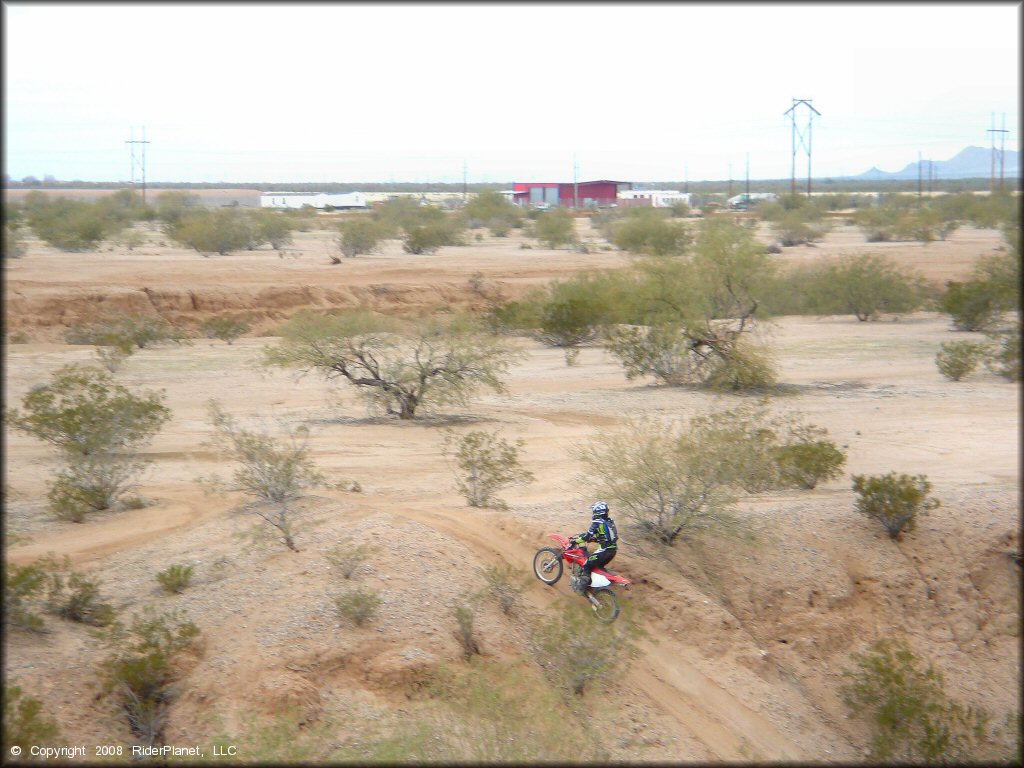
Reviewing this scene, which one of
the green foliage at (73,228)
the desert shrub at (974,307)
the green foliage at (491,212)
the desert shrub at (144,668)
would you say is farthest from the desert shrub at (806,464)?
the green foliage at (491,212)

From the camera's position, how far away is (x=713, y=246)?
32.1 m

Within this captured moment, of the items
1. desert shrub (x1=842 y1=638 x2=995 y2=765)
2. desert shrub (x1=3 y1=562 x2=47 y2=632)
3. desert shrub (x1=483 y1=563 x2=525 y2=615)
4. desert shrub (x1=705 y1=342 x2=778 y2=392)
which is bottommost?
desert shrub (x1=842 y1=638 x2=995 y2=765)

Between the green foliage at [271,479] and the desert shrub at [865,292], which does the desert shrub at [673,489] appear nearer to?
the green foliage at [271,479]

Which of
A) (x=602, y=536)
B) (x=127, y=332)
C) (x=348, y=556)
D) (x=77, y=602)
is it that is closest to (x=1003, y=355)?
(x=602, y=536)

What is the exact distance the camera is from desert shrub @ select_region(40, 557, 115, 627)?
12555 millimetres

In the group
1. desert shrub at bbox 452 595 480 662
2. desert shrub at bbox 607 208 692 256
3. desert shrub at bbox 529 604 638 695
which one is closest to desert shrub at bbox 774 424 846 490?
desert shrub at bbox 529 604 638 695

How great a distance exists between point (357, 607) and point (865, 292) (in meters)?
36.5

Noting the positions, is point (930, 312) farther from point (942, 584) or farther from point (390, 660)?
point (390, 660)

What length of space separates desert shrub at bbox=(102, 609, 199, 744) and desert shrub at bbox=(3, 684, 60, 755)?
30.5 inches

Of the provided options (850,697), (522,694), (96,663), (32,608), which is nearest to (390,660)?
(522,694)

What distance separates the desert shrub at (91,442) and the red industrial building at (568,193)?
4565 inches

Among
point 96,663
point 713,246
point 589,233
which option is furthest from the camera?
point 589,233

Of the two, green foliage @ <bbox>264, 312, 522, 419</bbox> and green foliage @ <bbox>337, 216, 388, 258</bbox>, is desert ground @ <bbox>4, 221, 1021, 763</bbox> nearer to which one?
green foliage @ <bbox>264, 312, 522, 419</bbox>

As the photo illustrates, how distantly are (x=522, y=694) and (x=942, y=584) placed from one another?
282 inches
